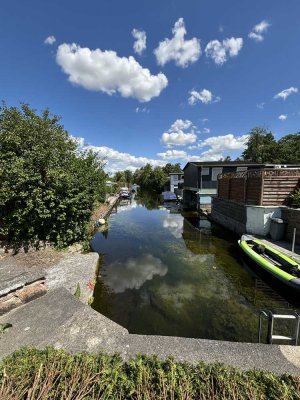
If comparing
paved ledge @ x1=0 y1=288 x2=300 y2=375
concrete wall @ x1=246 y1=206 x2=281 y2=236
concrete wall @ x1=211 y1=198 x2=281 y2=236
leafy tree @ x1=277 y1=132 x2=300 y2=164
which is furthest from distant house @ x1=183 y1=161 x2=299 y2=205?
paved ledge @ x1=0 y1=288 x2=300 y2=375

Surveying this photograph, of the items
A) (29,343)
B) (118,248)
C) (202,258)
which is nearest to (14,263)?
(29,343)

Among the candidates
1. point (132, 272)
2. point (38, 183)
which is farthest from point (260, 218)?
point (38, 183)

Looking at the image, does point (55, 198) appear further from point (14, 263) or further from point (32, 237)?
point (14, 263)

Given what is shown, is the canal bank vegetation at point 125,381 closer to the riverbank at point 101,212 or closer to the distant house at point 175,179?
the riverbank at point 101,212

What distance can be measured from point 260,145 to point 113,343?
1990 inches

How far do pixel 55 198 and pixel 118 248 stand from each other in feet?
17.8

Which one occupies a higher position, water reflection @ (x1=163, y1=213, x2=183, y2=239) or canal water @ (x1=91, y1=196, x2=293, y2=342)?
→ water reflection @ (x1=163, y1=213, x2=183, y2=239)

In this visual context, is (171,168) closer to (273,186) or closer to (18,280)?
(273,186)

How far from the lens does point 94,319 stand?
399cm

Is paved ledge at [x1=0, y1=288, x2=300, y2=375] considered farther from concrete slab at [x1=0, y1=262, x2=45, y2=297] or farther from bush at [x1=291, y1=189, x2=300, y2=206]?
bush at [x1=291, y1=189, x2=300, y2=206]

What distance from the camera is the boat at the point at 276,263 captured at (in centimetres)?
686

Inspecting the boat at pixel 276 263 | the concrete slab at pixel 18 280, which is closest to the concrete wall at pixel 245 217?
the boat at pixel 276 263

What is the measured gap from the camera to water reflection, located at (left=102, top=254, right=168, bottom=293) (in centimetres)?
796

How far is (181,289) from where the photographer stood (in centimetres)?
764
